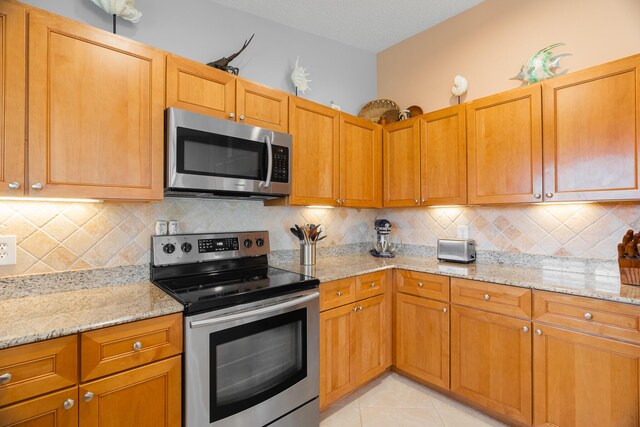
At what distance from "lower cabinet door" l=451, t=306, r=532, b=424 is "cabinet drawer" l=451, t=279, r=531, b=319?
45 mm

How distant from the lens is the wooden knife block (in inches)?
63.6

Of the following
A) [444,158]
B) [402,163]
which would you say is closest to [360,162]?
[402,163]

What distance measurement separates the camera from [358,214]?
3033 millimetres

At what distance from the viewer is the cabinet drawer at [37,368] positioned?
989mm

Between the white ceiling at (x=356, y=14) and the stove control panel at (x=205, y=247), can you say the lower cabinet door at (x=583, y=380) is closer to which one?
the stove control panel at (x=205, y=247)

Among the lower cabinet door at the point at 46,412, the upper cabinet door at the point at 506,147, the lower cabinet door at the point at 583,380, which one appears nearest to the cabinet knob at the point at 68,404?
the lower cabinet door at the point at 46,412

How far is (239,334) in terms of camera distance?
147 cm

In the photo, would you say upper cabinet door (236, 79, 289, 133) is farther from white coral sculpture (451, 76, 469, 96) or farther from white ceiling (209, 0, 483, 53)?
white coral sculpture (451, 76, 469, 96)

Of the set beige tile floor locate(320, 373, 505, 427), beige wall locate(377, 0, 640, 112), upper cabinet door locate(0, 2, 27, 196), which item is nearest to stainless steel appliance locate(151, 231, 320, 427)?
beige tile floor locate(320, 373, 505, 427)

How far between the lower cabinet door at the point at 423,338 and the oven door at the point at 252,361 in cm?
86

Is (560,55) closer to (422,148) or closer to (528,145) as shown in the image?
(528,145)

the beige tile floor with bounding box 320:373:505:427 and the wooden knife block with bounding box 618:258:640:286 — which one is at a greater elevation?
the wooden knife block with bounding box 618:258:640:286

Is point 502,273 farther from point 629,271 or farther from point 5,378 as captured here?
point 5,378

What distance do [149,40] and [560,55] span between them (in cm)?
272
